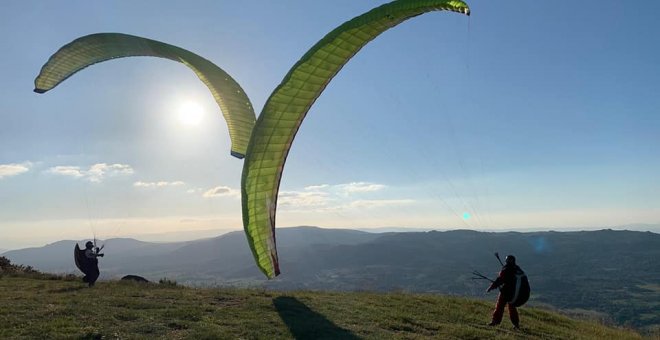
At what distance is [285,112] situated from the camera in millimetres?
10625

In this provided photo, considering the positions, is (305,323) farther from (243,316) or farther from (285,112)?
(285,112)

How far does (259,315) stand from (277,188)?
4.22 metres

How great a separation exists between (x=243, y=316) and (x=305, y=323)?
6.01 feet

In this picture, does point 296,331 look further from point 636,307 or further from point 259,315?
point 636,307

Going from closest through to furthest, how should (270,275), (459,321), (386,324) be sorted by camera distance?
1. (270,275)
2. (386,324)
3. (459,321)

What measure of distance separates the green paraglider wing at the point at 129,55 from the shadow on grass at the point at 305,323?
246 inches

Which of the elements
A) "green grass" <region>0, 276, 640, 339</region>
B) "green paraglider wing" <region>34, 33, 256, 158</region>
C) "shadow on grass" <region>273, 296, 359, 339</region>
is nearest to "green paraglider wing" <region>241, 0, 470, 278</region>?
"shadow on grass" <region>273, 296, 359, 339</region>

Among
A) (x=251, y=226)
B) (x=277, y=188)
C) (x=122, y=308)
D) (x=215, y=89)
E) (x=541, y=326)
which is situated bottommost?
(x=541, y=326)

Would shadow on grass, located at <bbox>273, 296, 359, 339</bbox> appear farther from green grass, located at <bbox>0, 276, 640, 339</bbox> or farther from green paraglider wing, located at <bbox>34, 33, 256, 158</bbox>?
green paraglider wing, located at <bbox>34, 33, 256, 158</bbox>

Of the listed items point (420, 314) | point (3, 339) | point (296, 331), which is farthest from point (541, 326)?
point (3, 339)

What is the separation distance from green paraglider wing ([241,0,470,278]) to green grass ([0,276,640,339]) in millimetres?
2355

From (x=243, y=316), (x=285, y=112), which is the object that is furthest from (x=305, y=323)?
(x=285, y=112)

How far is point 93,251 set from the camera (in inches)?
755

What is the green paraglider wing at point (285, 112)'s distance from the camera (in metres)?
9.73
